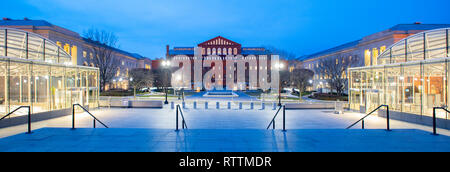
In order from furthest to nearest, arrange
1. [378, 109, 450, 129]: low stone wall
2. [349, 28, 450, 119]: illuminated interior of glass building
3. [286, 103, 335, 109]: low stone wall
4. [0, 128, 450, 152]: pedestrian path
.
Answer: [286, 103, 335, 109]: low stone wall, [349, 28, 450, 119]: illuminated interior of glass building, [378, 109, 450, 129]: low stone wall, [0, 128, 450, 152]: pedestrian path

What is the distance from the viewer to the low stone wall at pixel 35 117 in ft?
34.9

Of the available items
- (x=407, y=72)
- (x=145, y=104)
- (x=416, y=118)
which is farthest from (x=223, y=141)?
(x=407, y=72)

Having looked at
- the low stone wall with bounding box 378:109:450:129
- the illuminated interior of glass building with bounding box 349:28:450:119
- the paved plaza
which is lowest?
the low stone wall with bounding box 378:109:450:129

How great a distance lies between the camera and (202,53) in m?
76.7

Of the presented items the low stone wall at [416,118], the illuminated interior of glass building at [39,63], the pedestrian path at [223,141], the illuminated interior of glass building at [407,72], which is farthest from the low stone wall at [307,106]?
the illuminated interior of glass building at [39,63]

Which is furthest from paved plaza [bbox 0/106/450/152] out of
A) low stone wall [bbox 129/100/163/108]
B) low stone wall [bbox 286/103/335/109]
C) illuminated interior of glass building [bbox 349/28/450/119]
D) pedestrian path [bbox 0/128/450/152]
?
low stone wall [bbox 129/100/163/108]

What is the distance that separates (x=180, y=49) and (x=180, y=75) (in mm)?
25710

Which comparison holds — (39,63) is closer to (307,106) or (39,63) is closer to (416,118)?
(307,106)

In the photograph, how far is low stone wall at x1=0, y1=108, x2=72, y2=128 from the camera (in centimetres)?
1063

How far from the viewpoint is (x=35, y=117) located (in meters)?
12.5

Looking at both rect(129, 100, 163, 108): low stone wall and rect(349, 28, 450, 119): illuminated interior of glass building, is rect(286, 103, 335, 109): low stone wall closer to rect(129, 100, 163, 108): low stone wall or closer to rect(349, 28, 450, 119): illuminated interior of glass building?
rect(349, 28, 450, 119): illuminated interior of glass building

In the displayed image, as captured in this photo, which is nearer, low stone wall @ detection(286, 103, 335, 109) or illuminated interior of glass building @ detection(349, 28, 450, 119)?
illuminated interior of glass building @ detection(349, 28, 450, 119)
